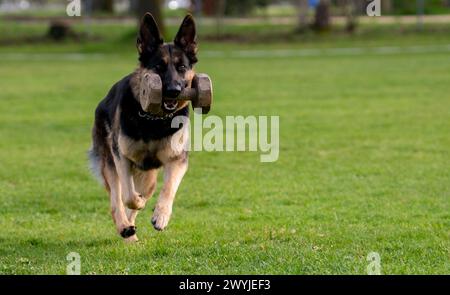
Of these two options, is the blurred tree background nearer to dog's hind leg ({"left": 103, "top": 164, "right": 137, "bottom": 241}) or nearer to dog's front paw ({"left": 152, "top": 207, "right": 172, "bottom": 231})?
dog's hind leg ({"left": 103, "top": 164, "right": 137, "bottom": 241})

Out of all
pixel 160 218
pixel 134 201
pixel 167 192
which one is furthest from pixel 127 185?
pixel 160 218

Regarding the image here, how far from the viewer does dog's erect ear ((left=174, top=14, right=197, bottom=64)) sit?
317 inches

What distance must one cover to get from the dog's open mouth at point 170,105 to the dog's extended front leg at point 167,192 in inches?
19.3

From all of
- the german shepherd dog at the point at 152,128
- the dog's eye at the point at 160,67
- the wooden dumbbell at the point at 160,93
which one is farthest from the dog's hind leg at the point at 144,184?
the dog's eye at the point at 160,67

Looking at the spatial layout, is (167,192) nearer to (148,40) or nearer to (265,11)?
(148,40)

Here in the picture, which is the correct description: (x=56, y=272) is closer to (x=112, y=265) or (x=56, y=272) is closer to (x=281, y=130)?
(x=112, y=265)

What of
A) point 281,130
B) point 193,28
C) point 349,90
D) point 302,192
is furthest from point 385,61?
point 193,28

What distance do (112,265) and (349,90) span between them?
50.7ft

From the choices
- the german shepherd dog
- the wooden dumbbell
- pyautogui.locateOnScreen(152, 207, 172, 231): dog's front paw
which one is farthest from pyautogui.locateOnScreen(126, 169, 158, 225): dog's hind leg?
the wooden dumbbell

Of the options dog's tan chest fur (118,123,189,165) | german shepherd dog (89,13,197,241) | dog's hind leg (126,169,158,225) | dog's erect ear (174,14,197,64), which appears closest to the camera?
german shepherd dog (89,13,197,241)

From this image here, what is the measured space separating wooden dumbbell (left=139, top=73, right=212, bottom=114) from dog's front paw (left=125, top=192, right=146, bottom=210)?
802mm

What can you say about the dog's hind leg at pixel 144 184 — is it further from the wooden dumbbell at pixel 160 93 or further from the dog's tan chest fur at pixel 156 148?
the wooden dumbbell at pixel 160 93

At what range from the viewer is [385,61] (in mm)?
30312

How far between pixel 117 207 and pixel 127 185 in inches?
11.8
